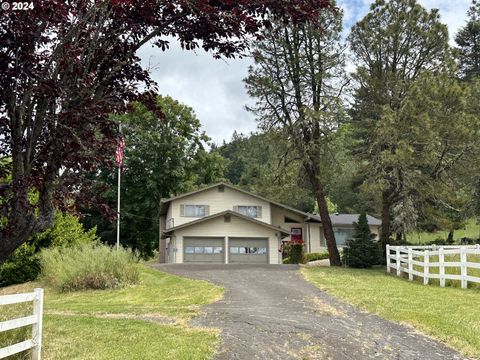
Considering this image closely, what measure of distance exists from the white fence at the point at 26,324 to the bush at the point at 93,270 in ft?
34.8

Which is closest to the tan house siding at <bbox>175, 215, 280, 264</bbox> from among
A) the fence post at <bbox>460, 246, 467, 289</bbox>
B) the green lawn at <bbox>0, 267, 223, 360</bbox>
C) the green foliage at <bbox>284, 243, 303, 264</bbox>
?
the green foliage at <bbox>284, 243, 303, 264</bbox>

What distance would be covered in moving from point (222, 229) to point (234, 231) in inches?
30.7

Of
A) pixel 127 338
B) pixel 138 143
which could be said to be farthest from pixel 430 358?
pixel 138 143

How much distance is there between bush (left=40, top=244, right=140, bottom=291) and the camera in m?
17.2

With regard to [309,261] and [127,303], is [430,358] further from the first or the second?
[309,261]

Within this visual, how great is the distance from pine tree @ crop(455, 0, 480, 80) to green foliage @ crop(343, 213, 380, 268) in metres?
34.3

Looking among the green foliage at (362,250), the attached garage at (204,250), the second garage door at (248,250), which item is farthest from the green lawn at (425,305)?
the attached garage at (204,250)

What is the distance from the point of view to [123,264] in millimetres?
17844

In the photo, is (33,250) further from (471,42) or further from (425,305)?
(471,42)

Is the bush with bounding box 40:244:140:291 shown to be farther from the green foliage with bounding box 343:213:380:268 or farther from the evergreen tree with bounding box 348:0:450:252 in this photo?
the evergreen tree with bounding box 348:0:450:252

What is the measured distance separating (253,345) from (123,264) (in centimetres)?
1183

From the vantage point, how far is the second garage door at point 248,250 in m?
29.9

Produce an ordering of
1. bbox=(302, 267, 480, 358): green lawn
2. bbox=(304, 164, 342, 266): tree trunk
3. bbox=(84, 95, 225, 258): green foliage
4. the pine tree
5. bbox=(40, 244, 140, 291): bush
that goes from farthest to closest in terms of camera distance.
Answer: the pine tree, bbox=(84, 95, 225, 258): green foliage, bbox=(304, 164, 342, 266): tree trunk, bbox=(40, 244, 140, 291): bush, bbox=(302, 267, 480, 358): green lawn

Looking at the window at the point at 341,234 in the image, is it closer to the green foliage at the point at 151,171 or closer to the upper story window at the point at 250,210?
the upper story window at the point at 250,210
